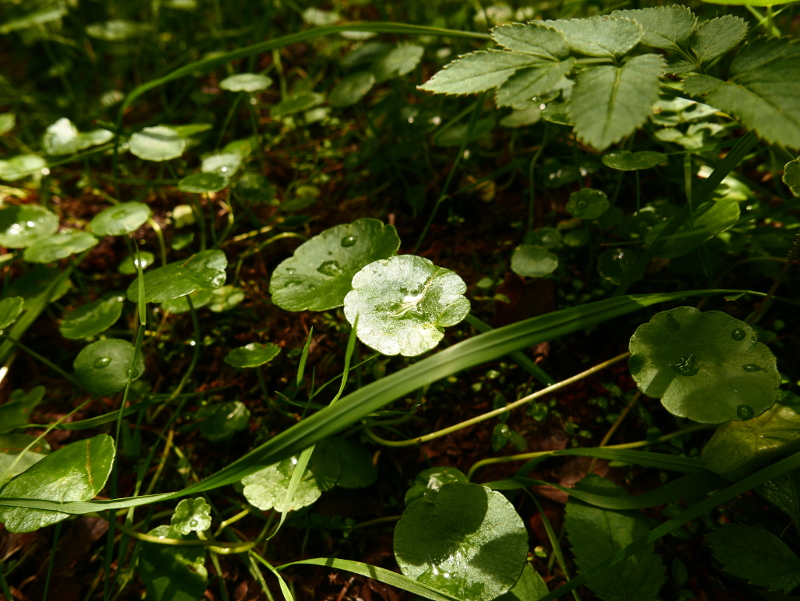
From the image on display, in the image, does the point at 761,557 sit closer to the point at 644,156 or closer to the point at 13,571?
the point at 644,156

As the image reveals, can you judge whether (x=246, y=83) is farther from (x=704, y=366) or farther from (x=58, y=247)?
(x=704, y=366)

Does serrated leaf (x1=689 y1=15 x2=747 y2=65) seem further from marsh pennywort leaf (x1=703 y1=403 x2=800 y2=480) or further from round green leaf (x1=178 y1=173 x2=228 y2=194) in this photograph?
round green leaf (x1=178 y1=173 x2=228 y2=194)

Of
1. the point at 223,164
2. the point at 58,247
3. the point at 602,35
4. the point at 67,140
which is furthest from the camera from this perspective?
the point at 67,140

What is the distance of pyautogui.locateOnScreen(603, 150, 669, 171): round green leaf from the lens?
1.02 m

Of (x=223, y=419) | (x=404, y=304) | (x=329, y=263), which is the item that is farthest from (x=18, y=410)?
(x=404, y=304)

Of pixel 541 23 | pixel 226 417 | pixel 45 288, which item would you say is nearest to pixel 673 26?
pixel 541 23

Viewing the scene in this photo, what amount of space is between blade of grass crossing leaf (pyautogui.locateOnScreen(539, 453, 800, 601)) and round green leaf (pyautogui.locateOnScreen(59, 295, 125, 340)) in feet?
3.59

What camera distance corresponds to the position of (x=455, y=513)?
33.6 inches

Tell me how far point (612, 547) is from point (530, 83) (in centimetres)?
78

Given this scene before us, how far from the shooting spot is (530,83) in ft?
2.42

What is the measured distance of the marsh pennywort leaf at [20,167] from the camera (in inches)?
59.1

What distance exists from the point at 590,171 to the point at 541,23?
24.6 inches

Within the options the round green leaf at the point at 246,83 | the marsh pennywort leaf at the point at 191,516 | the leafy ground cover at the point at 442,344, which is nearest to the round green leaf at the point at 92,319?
the leafy ground cover at the point at 442,344

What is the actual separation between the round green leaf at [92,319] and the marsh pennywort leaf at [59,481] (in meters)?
0.31
